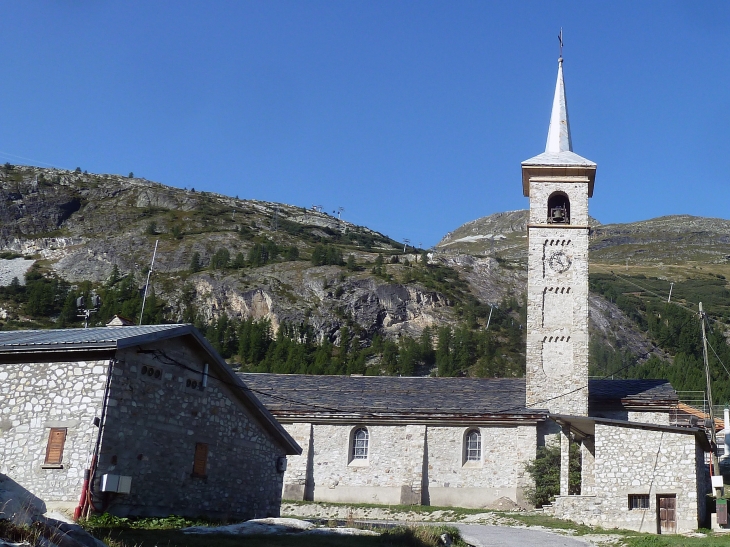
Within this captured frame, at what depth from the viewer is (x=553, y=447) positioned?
34.8 meters

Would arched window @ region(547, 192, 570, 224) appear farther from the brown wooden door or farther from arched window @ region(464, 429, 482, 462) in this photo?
the brown wooden door

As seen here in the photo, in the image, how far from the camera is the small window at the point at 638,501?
26.7 metres

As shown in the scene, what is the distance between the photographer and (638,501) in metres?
26.8

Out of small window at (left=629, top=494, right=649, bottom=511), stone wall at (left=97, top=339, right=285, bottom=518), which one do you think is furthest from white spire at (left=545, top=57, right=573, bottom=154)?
stone wall at (left=97, top=339, right=285, bottom=518)

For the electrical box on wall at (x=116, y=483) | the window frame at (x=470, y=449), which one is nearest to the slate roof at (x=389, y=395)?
the window frame at (x=470, y=449)

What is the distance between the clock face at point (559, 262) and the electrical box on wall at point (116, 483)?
84.3ft

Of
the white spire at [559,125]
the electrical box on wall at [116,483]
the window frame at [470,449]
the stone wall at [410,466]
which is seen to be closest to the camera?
the electrical box on wall at [116,483]

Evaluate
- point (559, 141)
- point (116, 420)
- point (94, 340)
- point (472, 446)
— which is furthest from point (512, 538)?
point (559, 141)

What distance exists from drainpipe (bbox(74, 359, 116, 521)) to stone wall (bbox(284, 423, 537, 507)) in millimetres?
20335

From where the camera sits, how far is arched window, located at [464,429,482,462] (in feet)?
119

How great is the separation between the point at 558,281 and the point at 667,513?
14.1 meters

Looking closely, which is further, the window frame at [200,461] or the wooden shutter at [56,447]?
the window frame at [200,461]

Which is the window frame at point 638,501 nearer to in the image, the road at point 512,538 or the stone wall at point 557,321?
the road at point 512,538

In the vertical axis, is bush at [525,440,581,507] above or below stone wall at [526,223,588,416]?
below
